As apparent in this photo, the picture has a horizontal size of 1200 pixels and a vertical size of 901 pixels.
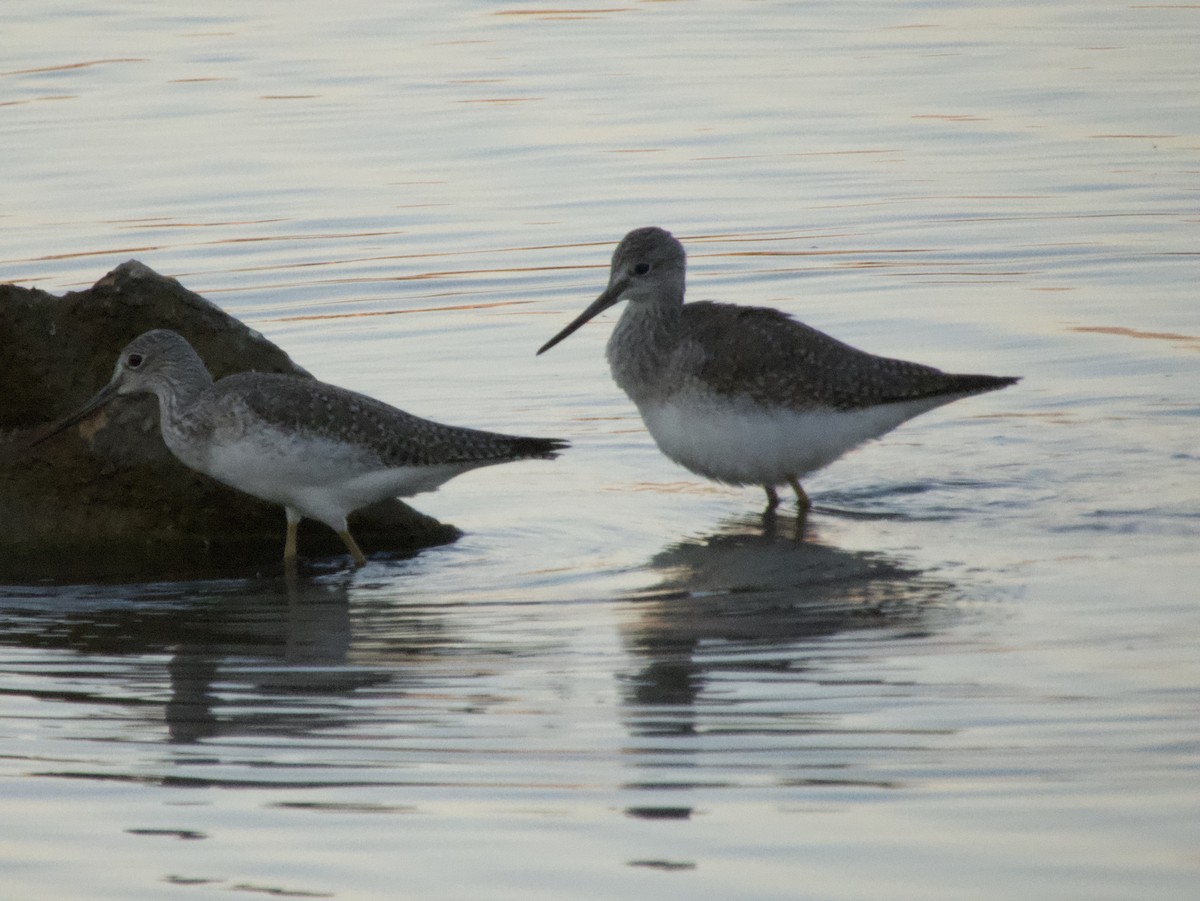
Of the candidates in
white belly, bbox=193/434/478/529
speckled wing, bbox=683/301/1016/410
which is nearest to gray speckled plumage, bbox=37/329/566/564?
white belly, bbox=193/434/478/529

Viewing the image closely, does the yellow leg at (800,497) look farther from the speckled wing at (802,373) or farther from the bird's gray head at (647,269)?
the bird's gray head at (647,269)

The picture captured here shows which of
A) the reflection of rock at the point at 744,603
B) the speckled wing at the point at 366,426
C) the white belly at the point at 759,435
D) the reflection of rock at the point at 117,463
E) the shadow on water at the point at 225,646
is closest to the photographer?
the shadow on water at the point at 225,646

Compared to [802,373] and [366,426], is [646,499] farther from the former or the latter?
[366,426]

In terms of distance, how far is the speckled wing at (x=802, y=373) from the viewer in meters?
9.41

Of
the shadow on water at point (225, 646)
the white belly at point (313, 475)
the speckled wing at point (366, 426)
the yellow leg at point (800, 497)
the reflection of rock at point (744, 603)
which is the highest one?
the speckled wing at point (366, 426)

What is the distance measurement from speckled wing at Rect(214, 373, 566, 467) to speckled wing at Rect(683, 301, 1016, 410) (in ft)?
3.30

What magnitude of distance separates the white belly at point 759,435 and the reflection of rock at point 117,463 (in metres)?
1.28

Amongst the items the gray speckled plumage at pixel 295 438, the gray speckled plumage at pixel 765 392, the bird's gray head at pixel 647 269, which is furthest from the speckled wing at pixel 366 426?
the bird's gray head at pixel 647 269

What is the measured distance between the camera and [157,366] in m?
9.08

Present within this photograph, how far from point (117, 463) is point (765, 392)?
131 inches

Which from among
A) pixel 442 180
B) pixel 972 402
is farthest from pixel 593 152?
pixel 972 402

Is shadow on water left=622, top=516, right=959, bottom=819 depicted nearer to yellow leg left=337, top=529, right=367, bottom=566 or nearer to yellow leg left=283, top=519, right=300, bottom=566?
yellow leg left=337, top=529, right=367, bottom=566

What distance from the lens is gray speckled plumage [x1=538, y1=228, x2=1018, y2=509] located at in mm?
9406

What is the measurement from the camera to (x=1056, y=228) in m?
14.6
